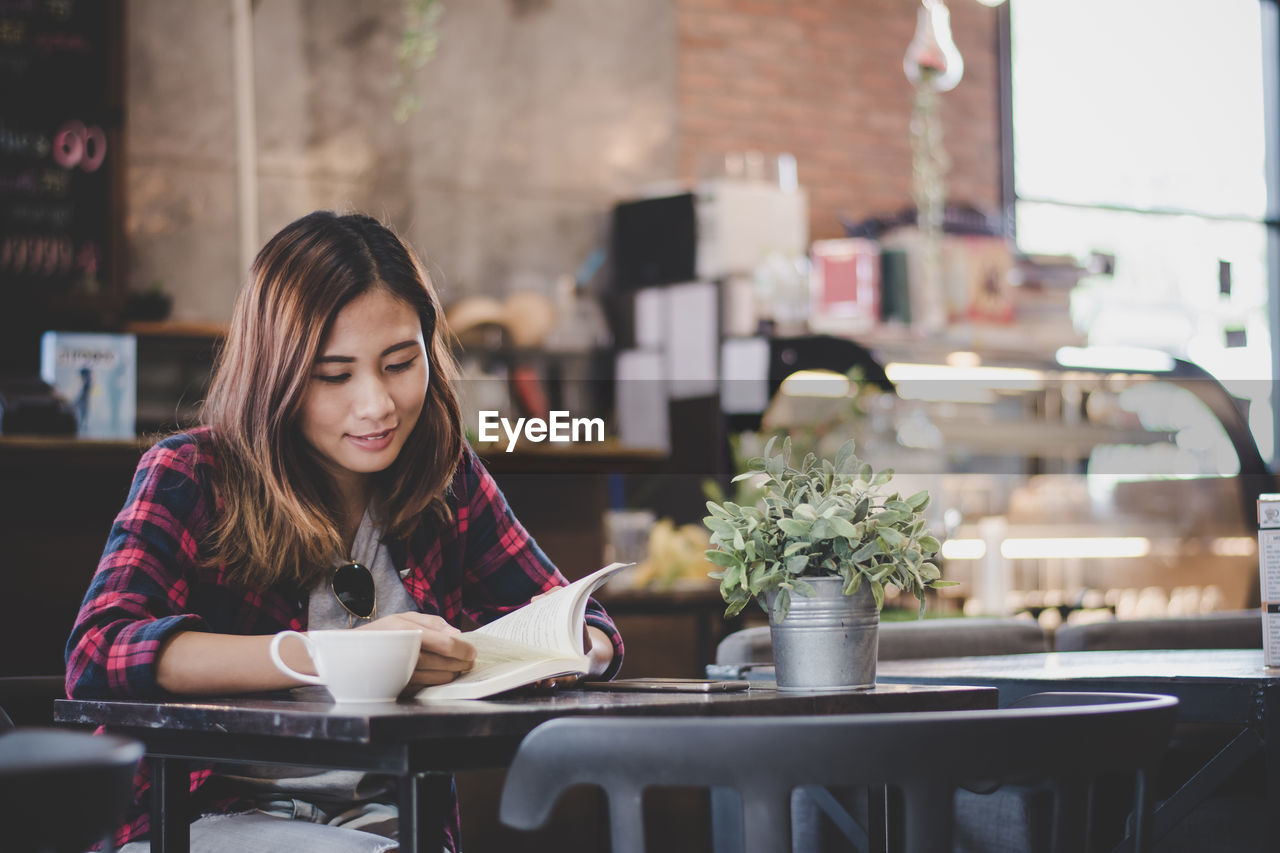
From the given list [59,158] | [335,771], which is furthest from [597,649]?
[59,158]

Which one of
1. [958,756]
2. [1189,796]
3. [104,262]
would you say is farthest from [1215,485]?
[958,756]

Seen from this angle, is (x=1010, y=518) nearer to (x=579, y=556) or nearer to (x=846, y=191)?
(x=846, y=191)

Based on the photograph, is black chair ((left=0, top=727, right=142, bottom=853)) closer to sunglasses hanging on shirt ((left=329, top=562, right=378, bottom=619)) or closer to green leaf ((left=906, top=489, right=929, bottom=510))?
sunglasses hanging on shirt ((left=329, top=562, right=378, bottom=619))

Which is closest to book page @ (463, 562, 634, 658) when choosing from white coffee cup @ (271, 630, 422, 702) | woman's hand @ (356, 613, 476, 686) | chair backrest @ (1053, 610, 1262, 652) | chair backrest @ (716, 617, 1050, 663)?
woman's hand @ (356, 613, 476, 686)

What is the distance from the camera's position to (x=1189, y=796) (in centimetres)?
165

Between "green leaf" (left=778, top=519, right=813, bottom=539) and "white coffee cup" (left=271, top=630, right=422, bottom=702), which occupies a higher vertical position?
"green leaf" (left=778, top=519, right=813, bottom=539)

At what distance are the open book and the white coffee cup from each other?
2.5 inches

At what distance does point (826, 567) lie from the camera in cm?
151

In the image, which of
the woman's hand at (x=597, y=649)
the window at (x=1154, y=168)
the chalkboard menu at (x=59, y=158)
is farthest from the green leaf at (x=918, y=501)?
the window at (x=1154, y=168)

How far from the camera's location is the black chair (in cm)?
94

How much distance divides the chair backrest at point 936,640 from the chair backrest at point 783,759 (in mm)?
1309

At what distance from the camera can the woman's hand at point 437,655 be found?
1.43 meters

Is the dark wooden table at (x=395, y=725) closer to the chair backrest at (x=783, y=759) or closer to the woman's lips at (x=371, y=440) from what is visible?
the chair backrest at (x=783, y=759)

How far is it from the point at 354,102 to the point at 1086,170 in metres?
3.87
